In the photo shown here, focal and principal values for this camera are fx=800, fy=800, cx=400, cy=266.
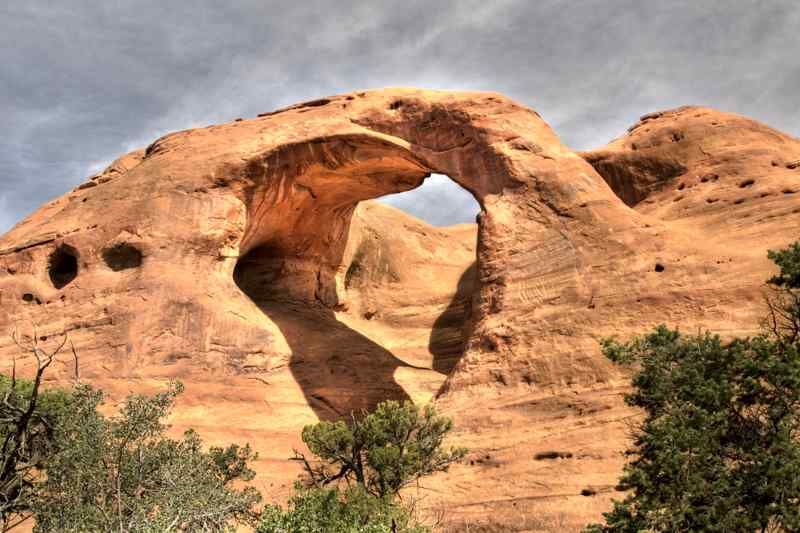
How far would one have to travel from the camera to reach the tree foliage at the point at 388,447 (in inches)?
554

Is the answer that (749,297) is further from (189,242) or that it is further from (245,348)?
(189,242)

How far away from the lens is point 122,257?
69.2ft

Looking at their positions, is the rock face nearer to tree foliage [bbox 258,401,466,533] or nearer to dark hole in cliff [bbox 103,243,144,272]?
dark hole in cliff [bbox 103,243,144,272]

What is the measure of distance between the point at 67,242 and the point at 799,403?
60.1 feet

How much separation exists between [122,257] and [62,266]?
2.42 m

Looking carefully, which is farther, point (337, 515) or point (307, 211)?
point (307, 211)

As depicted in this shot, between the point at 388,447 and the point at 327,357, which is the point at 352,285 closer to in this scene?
the point at 327,357

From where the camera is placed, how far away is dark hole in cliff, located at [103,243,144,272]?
20.9m

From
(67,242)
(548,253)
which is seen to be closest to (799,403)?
(548,253)

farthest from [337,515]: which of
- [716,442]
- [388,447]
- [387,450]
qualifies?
[716,442]

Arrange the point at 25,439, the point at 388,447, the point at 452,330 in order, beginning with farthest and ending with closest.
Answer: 1. the point at 452,330
2. the point at 388,447
3. the point at 25,439

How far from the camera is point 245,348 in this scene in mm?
20016

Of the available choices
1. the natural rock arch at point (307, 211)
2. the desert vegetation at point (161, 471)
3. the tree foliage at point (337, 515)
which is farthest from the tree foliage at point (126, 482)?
the natural rock arch at point (307, 211)

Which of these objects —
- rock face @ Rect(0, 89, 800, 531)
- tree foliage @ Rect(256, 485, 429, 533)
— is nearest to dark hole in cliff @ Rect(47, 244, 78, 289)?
rock face @ Rect(0, 89, 800, 531)
